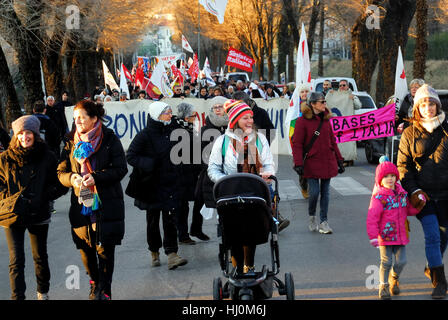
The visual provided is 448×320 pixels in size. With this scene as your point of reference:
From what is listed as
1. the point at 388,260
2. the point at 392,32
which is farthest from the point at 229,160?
the point at 392,32

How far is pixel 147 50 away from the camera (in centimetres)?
15338

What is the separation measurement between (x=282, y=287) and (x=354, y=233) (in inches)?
126

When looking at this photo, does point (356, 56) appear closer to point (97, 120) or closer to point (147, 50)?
point (97, 120)

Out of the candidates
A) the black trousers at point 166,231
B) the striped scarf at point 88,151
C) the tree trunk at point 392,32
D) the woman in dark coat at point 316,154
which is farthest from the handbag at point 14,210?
the tree trunk at point 392,32

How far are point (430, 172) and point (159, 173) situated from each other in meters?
2.97

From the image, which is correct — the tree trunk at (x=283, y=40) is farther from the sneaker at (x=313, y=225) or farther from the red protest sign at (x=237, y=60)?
the sneaker at (x=313, y=225)

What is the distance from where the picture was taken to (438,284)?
18.4ft

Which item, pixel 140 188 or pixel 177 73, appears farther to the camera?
pixel 177 73

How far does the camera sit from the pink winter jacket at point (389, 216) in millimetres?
5676

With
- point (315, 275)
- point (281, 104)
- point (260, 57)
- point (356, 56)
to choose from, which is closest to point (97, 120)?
point (315, 275)

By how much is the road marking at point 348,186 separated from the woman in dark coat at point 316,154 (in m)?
2.77

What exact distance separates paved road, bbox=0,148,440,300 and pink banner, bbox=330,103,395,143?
12.6 ft

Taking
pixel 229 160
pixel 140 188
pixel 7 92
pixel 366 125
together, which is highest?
pixel 7 92

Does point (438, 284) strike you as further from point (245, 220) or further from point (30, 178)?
point (30, 178)
